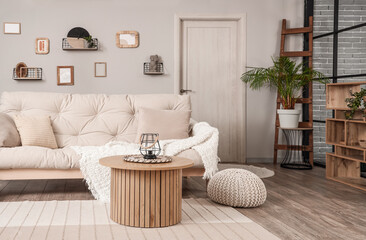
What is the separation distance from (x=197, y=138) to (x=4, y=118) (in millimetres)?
1661

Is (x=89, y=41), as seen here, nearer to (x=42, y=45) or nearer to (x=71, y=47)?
(x=71, y=47)

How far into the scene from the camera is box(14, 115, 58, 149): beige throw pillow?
118 inches

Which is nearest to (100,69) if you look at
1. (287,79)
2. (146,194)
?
(287,79)

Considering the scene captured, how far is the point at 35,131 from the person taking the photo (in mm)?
3020

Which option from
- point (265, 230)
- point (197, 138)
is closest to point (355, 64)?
point (197, 138)

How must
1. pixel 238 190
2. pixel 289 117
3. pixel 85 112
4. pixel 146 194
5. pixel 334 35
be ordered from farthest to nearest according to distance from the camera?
pixel 289 117 < pixel 334 35 < pixel 85 112 < pixel 238 190 < pixel 146 194

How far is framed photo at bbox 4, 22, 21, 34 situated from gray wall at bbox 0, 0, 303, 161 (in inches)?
2.3

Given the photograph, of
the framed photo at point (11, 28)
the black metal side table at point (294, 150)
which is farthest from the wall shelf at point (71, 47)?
the black metal side table at point (294, 150)

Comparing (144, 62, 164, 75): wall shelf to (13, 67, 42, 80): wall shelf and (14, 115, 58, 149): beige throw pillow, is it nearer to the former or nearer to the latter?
(13, 67, 42, 80): wall shelf

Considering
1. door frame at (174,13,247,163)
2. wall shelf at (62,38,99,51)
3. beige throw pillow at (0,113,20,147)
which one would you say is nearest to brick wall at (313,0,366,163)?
door frame at (174,13,247,163)

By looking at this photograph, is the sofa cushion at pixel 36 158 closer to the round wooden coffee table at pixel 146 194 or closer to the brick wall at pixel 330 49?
the round wooden coffee table at pixel 146 194

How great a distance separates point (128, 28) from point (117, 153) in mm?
2458

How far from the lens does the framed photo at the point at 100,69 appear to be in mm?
4699

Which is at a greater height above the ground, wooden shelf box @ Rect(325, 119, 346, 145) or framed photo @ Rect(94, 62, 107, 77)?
framed photo @ Rect(94, 62, 107, 77)
